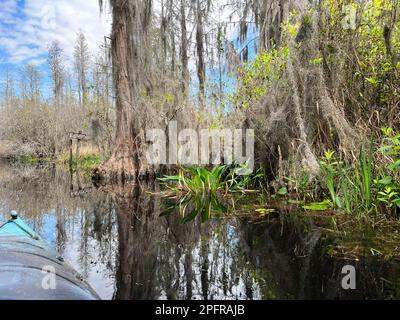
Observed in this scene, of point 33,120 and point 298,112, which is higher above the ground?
point 33,120

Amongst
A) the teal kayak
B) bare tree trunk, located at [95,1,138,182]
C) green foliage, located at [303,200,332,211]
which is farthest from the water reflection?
bare tree trunk, located at [95,1,138,182]

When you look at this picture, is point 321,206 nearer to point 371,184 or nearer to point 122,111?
point 371,184

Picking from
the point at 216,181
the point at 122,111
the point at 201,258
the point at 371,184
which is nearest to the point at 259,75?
the point at 216,181

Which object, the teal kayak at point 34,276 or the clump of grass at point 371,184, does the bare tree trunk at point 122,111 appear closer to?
the clump of grass at point 371,184

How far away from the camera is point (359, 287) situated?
7.90 ft

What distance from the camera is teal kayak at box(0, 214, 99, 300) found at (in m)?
1.61

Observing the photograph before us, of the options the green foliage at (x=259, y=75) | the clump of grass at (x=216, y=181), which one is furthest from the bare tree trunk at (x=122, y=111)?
the green foliage at (x=259, y=75)

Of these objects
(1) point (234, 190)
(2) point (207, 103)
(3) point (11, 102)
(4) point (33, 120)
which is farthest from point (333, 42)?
(3) point (11, 102)

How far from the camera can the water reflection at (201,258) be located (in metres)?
2.50

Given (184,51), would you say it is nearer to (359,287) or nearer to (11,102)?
(359,287)

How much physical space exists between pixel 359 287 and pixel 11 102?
29.0 metres

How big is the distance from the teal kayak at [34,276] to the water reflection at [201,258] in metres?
0.48

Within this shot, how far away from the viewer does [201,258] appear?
10.9 ft

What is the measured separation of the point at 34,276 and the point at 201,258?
182 centimetres
